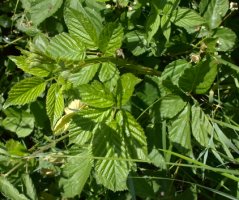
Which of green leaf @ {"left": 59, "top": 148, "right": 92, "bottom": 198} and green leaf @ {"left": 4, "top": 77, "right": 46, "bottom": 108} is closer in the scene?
green leaf @ {"left": 4, "top": 77, "right": 46, "bottom": 108}

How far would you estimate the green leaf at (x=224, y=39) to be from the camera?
1.70 m

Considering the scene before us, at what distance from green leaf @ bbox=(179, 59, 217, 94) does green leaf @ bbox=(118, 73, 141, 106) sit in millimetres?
207

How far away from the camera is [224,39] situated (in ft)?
5.61

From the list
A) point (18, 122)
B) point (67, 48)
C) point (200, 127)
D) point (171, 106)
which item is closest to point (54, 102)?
point (67, 48)

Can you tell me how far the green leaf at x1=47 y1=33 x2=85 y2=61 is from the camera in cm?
156

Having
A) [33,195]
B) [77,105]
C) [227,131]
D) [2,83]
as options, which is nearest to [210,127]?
[227,131]

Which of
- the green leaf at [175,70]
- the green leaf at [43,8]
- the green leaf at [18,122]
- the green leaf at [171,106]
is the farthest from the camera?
the green leaf at [18,122]

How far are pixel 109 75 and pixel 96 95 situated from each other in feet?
0.39

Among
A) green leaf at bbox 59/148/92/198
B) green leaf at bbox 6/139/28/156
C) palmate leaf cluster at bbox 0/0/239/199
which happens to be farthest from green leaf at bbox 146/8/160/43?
green leaf at bbox 6/139/28/156

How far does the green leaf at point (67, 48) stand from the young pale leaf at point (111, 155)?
0.28m

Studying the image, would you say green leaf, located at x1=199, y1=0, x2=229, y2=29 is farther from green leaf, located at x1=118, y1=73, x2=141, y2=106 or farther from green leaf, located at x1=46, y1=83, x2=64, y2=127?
green leaf, located at x1=46, y1=83, x2=64, y2=127

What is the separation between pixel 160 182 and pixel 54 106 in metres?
0.59

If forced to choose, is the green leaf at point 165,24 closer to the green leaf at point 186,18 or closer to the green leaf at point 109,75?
the green leaf at point 186,18

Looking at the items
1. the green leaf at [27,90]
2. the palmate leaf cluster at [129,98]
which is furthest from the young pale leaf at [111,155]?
the green leaf at [27,90]
